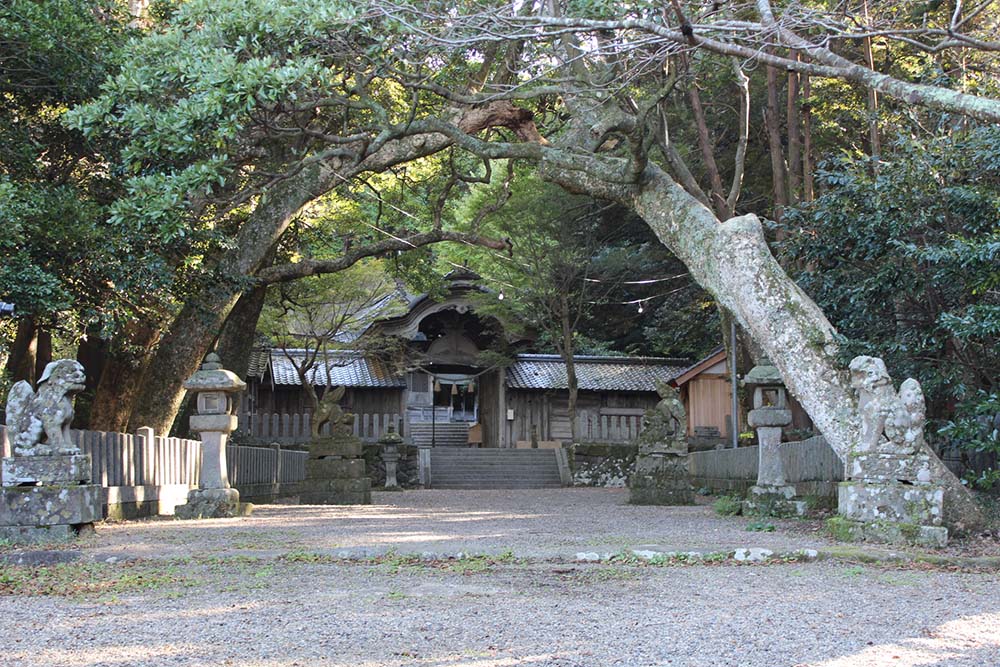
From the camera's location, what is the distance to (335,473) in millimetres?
15922

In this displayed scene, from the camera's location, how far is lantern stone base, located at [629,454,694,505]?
15.4 meters

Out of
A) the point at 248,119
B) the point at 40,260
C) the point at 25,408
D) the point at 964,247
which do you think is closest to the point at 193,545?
the point at 25,408

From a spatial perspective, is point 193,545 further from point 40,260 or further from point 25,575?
point 40,260

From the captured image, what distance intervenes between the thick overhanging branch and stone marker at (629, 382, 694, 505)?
12.4ft

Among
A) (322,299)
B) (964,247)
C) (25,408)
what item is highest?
(322,299)

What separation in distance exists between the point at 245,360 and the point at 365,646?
1234 centimetres

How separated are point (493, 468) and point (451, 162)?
11341mm

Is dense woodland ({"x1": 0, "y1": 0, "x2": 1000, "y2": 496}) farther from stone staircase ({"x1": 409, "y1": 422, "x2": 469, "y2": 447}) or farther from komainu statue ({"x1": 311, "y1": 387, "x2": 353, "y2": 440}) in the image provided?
stone staircase ({"x1": 409, "y1": 422, "x2": 469, "y2": 447})

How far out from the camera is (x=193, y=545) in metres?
8.41

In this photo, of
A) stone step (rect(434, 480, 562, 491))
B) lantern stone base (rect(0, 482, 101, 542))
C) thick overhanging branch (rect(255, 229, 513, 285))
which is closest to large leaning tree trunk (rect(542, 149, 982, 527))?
thick overhanging branch (rect(255, 229, 513, 285))

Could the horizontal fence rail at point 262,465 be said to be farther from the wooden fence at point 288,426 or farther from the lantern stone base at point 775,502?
the lantern stone base at point 775,502

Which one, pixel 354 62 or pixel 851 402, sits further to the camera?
pixel 354 62

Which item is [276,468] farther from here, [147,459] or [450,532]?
[450,532]

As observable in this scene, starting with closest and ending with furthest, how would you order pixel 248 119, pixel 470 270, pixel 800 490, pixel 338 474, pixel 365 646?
pixel 365 646
pixel 248 119
pixel 800 490
pixel 338 474
pixel 470 270
